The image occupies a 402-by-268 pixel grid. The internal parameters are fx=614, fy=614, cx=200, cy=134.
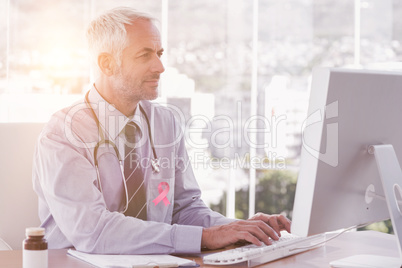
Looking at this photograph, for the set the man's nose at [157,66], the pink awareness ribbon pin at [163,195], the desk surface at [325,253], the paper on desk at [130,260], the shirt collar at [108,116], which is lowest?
the desk surface at [325,253]

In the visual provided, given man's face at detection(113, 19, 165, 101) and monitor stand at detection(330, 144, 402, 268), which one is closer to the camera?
monitor stand at detection(330, 144, 402, 268)

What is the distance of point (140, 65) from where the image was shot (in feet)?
7.14

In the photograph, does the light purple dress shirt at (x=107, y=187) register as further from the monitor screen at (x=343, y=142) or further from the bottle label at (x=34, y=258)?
the monitor screen at (x=343, y=142)

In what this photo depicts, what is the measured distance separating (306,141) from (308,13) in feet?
12.0

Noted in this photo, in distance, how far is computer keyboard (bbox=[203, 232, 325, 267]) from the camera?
1.58 metres

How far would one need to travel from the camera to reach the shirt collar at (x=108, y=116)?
2.09m

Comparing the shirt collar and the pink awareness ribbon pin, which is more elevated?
the shirt collar

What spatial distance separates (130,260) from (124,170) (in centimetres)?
51

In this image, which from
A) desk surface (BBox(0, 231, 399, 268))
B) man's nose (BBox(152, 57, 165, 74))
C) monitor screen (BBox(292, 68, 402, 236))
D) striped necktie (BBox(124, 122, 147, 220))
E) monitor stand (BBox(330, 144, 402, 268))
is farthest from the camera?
man's nose (BBox(152, 57, 165, 74))

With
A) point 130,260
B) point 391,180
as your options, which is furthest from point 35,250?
point 391,180

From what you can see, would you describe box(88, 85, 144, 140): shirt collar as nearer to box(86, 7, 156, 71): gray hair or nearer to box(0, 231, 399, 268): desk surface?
box(86, 7, 156, 71): gray hair

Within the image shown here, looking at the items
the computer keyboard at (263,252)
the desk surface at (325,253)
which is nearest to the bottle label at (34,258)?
the desk surface at (325,253)

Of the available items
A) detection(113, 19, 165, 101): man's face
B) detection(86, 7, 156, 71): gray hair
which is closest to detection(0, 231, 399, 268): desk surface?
detection(113, 19, 165, 101): man's face

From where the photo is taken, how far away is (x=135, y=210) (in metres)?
2.06
